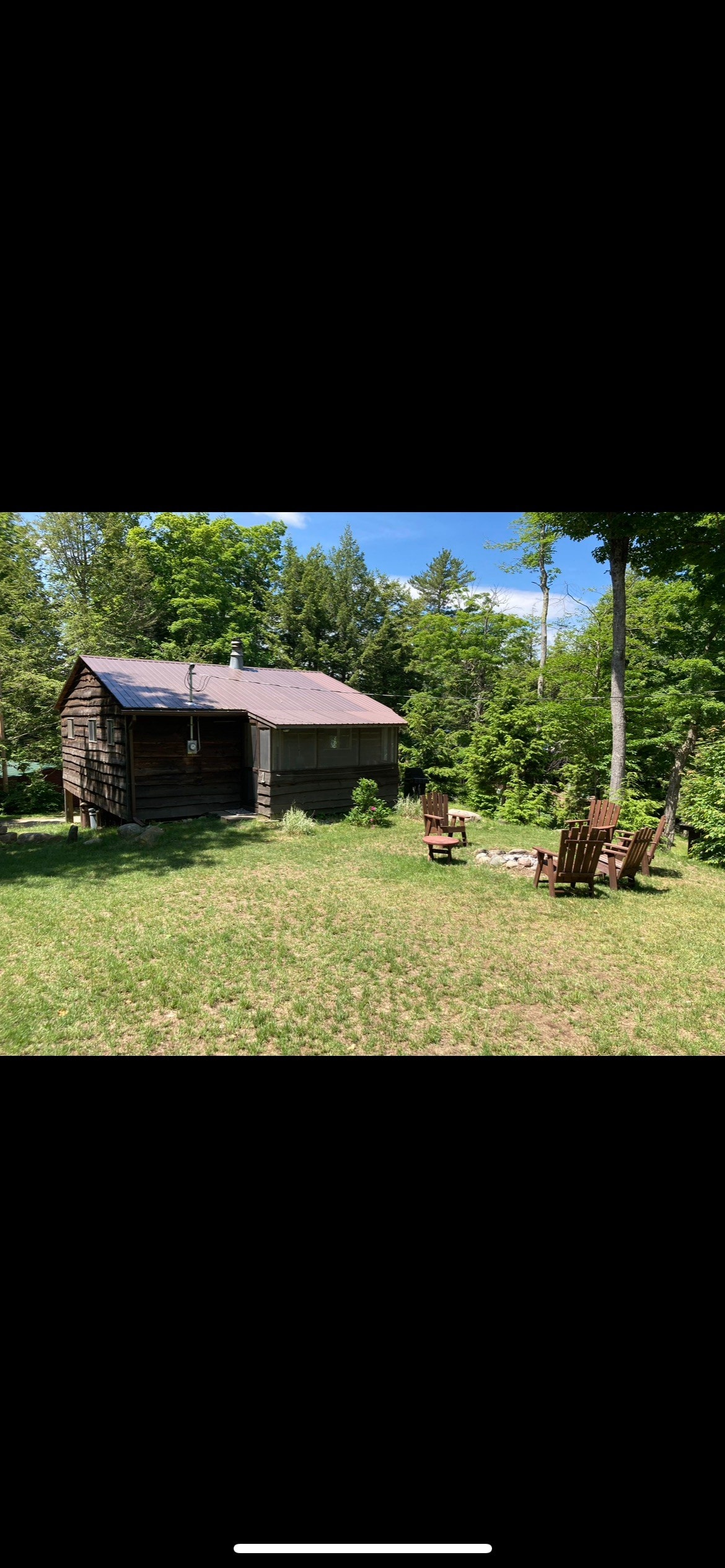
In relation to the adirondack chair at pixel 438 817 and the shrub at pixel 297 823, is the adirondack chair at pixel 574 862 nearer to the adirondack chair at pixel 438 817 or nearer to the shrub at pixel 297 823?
the adirondack chair at pixel 438 817

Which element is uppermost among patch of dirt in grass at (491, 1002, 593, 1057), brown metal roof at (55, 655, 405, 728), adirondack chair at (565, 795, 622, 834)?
brown metal roof at (55, 655, 405, 728)

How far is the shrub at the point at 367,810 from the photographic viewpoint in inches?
482

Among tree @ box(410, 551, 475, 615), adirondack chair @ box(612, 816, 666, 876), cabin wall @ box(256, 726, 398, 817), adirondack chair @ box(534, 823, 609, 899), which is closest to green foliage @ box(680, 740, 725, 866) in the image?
adirondack chair @ box(612, 816, 666, 876)

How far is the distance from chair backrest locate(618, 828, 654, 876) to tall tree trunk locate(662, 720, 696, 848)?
4969 millimetres

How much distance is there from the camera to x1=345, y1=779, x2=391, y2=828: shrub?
12.2 meters

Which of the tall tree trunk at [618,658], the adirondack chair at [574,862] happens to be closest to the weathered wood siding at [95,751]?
the adirondack chair at [574,862]

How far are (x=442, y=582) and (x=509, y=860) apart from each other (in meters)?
23.2

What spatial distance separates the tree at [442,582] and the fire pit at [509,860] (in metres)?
21.4

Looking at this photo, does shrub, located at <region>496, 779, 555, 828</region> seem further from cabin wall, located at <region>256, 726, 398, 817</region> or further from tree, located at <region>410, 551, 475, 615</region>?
tree, located at <region>410, 551, 475, 615</region>

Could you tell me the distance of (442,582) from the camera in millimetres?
29062
